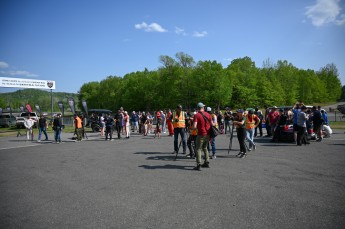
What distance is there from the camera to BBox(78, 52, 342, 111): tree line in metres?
57.7

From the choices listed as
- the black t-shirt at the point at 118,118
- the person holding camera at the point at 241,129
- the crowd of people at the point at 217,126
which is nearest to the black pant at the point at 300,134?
the crowd of people at the point at 217,126

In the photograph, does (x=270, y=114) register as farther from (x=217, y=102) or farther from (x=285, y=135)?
(x=217, y=102)

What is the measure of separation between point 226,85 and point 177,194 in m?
53.5

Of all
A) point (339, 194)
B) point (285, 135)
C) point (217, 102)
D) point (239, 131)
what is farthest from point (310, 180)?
point (217, 102)

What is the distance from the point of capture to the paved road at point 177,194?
14.0ft

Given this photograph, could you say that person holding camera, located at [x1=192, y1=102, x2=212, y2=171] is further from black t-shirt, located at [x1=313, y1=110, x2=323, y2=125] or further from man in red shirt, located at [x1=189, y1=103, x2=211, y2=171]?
black t-shirt, located at [x1=313, y1=110, x2=323, y2=125]

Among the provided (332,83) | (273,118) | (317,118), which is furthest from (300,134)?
(332,83)

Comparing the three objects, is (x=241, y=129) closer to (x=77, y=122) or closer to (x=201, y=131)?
(x=201, y=131)

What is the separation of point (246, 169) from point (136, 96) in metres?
69.9

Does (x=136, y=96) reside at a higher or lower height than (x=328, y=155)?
higher

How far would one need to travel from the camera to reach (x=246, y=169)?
7664 millimetres

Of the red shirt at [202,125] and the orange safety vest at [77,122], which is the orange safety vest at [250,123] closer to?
the red shirt at [202,125]

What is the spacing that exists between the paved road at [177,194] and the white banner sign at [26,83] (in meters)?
37.9

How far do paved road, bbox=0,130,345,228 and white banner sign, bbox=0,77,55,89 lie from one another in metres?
37.9
